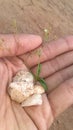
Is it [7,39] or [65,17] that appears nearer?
[7,39]

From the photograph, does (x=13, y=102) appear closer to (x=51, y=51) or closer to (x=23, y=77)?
(x=23, y=77)

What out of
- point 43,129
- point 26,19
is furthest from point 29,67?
point 26,19

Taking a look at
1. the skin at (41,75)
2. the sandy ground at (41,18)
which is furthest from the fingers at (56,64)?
the sandy ground at (41,18)

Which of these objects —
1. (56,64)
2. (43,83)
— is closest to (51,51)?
(56,64)

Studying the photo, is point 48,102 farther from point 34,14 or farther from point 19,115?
point 34,14

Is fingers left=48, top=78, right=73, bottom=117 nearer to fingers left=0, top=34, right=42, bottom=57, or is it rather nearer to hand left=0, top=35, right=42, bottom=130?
hand left=0, top=35, right=42, bottom=130
